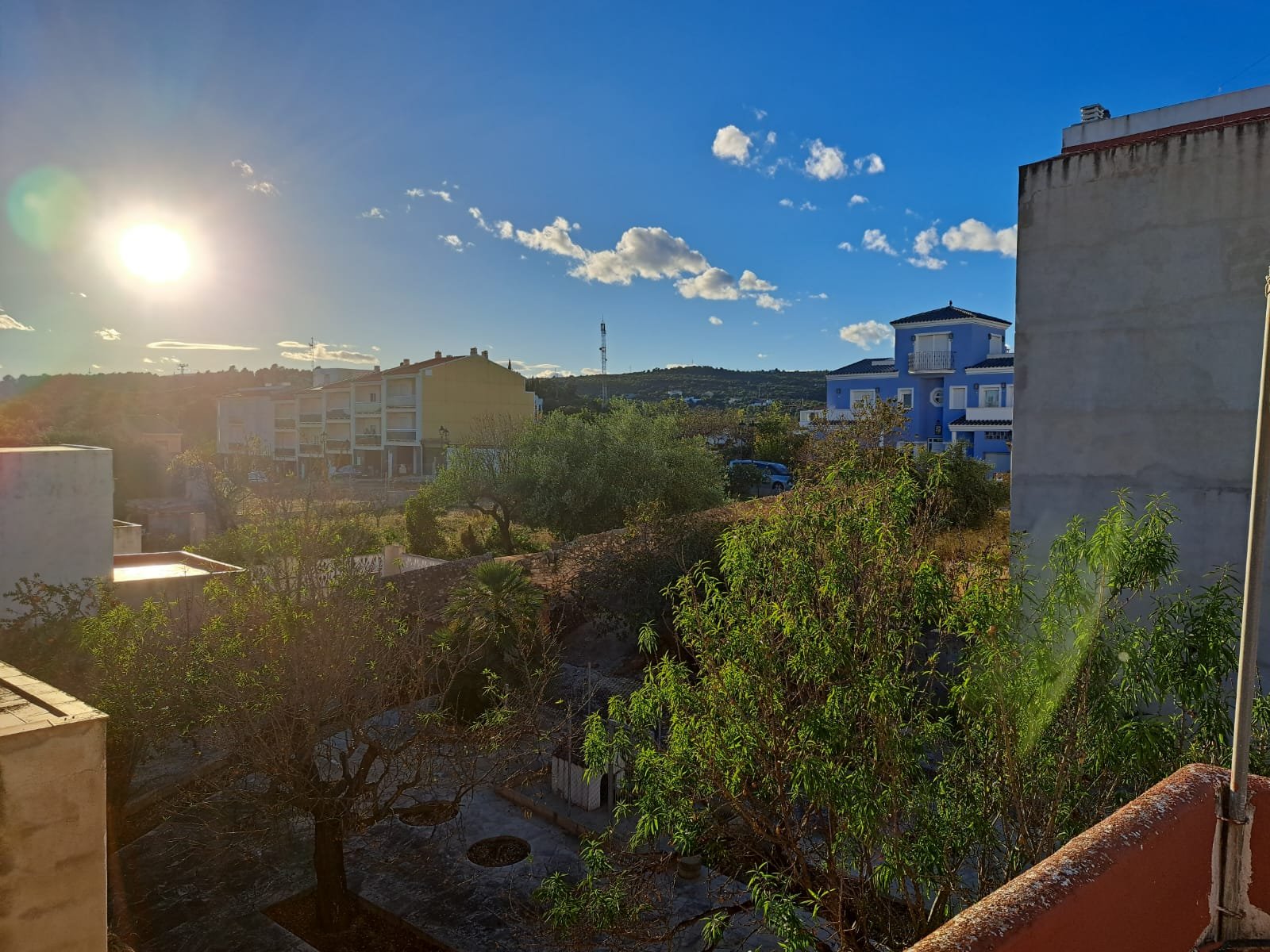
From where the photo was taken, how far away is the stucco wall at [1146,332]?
9078 millimetres

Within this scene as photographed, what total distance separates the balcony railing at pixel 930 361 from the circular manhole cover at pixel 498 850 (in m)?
33.4

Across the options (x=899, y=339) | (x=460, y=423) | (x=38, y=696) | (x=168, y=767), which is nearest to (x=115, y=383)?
(x=460, y=423)

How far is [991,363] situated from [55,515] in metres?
35.5

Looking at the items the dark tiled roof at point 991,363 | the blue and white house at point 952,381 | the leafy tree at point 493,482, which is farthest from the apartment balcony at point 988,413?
the leafy tree at point 493,482

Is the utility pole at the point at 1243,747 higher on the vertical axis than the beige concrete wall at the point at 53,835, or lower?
higher

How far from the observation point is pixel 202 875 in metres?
9.68

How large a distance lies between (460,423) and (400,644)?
46.3 meters

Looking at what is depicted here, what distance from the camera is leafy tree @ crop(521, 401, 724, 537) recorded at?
23.5m

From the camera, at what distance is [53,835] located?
14.0 feet

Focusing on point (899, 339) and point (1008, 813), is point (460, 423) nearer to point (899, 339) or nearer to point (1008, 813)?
point (899, 339)

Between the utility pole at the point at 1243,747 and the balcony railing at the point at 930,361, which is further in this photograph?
the balcony railing at the point at 930,361

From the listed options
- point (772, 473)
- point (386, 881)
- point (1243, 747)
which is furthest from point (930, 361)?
point (1243, 747)

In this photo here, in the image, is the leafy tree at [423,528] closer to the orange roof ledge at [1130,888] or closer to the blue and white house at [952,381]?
the blue and white house at [952,381]

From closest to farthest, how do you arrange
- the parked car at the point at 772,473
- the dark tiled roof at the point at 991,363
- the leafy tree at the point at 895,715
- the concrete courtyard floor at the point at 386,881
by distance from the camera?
the leafy tree at the point at 895,715
the concrete courtyard floor at the point at 386,881
the parked car at the point at 772,473
the dark tiled roof at the point at 991,363
